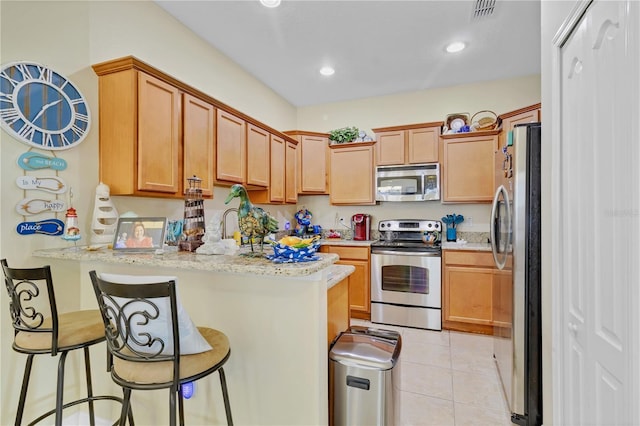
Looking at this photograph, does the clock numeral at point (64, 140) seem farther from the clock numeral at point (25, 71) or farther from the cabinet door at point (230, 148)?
the cabinet door at point (230, 148)

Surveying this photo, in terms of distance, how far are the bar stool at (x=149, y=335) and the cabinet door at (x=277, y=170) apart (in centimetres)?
245

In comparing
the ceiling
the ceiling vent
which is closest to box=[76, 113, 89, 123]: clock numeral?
the ceiling

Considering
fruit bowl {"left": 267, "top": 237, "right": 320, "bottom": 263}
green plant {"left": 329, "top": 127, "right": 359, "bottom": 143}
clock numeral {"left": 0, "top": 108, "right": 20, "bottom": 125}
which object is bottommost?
fruit bowl {"left": 267, "top": 237, "right": 320, "bottom": 263}

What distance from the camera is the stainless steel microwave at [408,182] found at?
3.68m

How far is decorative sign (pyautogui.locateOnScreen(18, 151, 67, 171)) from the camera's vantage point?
164cm

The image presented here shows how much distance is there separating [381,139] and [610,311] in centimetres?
327

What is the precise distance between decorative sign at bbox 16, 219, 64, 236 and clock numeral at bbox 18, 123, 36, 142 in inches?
18.2

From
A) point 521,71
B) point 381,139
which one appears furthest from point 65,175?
point 521,71

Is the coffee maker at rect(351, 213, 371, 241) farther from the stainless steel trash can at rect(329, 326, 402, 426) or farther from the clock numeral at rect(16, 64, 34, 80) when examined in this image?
the clock numeral at rect(16, 64, 34, 80)

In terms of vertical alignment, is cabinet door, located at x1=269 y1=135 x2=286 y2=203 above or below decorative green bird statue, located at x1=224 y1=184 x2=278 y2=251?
above

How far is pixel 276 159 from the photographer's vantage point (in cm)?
365

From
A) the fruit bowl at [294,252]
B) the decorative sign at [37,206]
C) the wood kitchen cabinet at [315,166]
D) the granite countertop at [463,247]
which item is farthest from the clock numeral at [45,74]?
the granite countertop at [463,247]

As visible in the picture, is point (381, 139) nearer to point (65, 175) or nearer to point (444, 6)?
point (444, 6)

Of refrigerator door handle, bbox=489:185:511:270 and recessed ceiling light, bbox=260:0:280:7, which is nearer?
refrigerator door handle, bbox=489:185:511:270
